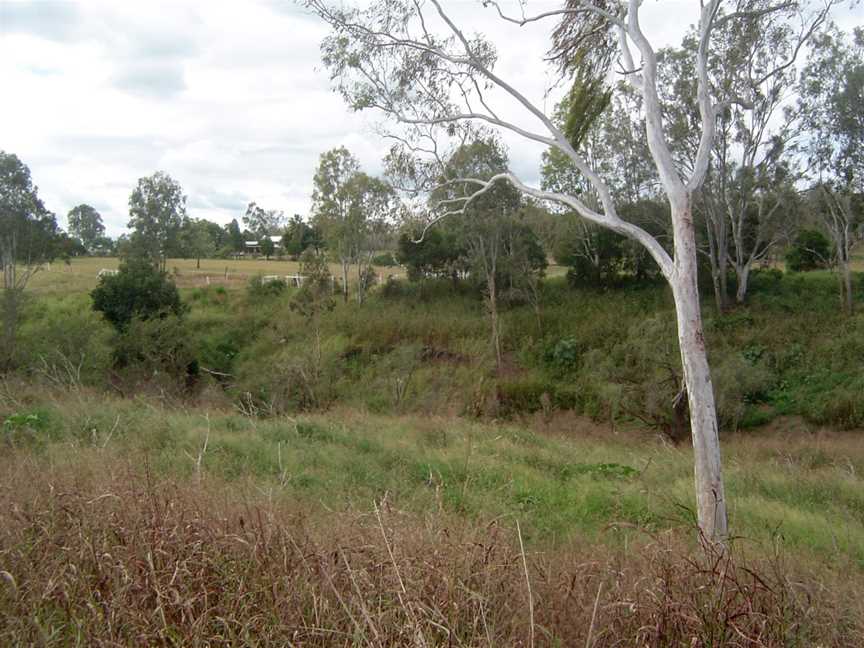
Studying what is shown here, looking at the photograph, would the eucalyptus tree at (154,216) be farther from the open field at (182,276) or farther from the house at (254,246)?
the house at (254,246)

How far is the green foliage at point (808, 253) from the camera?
34250 millimetres

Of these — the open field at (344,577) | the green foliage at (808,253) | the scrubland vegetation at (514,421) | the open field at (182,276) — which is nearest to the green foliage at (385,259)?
the open field at (182,276)

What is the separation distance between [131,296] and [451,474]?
28.7m

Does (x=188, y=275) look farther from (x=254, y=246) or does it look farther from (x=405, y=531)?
(x=405, y=531)

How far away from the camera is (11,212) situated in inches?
1103

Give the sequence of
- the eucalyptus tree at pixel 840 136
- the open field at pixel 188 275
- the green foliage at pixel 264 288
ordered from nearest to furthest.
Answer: the eucalyptus tree at pixel 840 136 < the open field at pixel 188 275 < the green foliage at pixel 264 288

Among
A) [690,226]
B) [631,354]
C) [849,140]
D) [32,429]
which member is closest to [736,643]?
[690,226]

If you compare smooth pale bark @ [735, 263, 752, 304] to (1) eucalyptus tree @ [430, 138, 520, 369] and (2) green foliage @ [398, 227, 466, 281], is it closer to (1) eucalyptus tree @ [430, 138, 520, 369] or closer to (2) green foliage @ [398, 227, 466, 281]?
(1) eucalyptus tree @ [430, 138, 520, 369]

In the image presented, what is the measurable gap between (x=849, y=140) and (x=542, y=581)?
1114 inches

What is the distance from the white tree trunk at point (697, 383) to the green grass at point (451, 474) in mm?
475

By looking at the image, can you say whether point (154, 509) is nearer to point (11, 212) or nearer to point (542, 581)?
point (542, 581)

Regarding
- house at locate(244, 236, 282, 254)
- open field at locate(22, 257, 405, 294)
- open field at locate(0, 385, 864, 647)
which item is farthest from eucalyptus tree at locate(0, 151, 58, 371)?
house at locate(244, 236, 282, 254)

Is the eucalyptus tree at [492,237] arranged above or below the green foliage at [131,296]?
above

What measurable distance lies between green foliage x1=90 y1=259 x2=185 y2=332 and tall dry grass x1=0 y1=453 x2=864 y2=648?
30046mm
